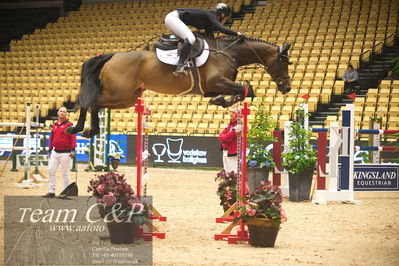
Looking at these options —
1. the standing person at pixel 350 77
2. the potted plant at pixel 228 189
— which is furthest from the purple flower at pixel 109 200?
the standing person at pixel 350 77

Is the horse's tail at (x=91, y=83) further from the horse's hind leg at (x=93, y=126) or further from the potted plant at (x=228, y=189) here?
the potted plant at (x=228, y=189)

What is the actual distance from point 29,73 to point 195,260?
17756 millimetres

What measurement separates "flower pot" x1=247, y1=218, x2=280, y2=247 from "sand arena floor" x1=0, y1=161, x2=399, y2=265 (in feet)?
0.32

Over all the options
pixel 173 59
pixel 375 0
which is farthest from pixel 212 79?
pixel 375 0

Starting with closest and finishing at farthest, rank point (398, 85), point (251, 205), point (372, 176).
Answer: point (251, 205), point (372, 176), point (398, 85)

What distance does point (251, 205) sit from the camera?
20.4 ft

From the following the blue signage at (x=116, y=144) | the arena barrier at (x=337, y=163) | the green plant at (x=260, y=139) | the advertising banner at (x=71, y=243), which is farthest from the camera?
the blue signage at (x=116, y=144)

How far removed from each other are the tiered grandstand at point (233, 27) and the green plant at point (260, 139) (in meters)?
5.42

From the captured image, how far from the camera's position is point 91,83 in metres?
7.05

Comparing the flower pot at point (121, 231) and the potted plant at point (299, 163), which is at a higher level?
the potted plant at point (299, 163)

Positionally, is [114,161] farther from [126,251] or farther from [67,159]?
[126,251]

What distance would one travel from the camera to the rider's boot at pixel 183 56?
6.79m

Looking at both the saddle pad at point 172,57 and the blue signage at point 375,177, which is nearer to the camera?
the saddle pad at point 172,57

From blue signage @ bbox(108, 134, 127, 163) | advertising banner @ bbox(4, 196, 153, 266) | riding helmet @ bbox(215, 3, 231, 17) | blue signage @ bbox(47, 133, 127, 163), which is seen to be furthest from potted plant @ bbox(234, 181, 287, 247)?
blue signage @ bbox(108, 134, 127, 163)
